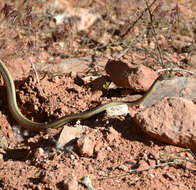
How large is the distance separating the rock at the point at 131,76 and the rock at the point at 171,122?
3.38 ft

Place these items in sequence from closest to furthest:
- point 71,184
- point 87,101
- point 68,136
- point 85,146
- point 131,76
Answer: point 71,184 < point 85,146 < point 68,136 < point 131,76 < point 87,101

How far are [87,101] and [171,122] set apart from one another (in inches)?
64.5

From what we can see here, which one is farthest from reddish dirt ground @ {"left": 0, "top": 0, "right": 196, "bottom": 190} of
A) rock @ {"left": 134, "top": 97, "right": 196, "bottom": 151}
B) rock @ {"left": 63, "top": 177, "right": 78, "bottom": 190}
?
rock @ {"left": 134, "top": 97, "right": 196, "bottom": 151}

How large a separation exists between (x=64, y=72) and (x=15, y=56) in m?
0.94

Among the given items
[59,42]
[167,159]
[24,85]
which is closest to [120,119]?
[167,159]

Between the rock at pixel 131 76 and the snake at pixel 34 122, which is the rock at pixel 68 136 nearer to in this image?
the snake at pixel 34 122

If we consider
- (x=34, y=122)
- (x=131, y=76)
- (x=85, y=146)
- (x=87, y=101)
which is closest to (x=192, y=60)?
(x=131, y=76)

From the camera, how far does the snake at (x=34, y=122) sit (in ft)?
15.4

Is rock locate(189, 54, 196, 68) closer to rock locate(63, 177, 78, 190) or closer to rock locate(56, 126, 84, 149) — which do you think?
rock locate(56, 126, 84, 149)

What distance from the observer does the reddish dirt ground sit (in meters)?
3.52

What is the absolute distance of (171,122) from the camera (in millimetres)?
3770

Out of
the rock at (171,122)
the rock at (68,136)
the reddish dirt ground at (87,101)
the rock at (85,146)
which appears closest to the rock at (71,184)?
the reddish dirt ground at (87,101)

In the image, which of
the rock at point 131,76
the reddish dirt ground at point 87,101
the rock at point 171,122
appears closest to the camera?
Answer: the reddish dirt ground at point 87,101

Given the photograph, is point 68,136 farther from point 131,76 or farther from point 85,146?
point 131,76
